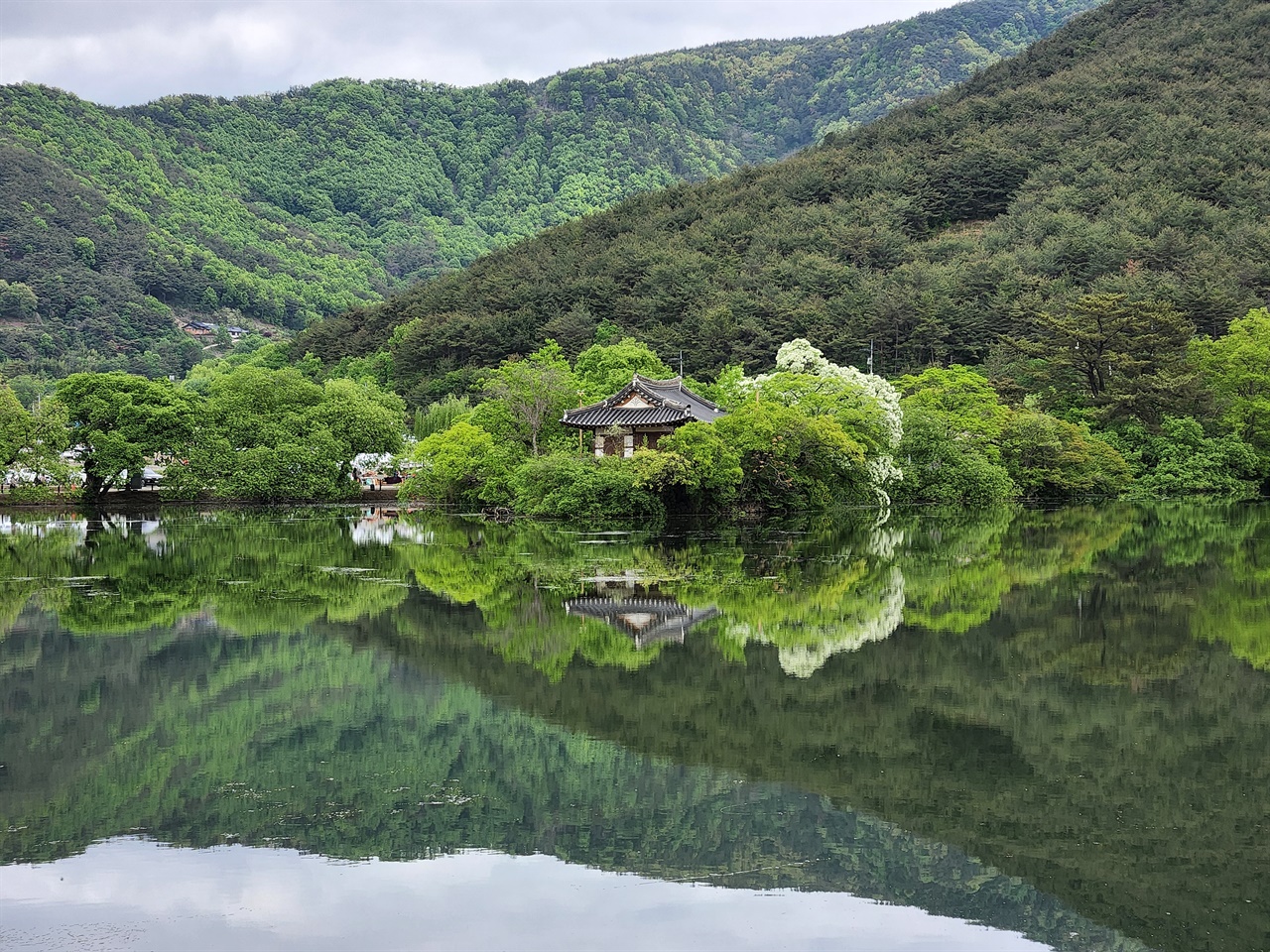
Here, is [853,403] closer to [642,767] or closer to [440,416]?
[440,416]

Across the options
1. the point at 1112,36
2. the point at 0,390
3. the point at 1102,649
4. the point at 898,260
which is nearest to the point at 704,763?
the point at 1102,649

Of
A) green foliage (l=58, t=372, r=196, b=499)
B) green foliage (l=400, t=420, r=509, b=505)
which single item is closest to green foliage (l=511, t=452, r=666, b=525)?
green foliage (l=400, t=420, r=509, b=505)

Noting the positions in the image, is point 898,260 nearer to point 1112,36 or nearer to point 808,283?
point 808,283

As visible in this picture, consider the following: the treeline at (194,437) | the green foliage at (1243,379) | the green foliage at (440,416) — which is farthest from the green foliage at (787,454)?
the green foliage at (440,416)

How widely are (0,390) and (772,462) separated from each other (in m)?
26.2

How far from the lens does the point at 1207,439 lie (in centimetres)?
4516

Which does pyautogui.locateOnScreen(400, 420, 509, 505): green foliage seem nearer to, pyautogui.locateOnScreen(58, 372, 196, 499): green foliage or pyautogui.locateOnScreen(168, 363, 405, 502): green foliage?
pyautogui.locateOnScreen(168, 363, 405, 502): green foliage

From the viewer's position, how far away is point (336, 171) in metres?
154

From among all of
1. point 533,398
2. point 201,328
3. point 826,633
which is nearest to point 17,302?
point 201,328

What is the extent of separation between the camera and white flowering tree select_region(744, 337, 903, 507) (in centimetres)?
3612

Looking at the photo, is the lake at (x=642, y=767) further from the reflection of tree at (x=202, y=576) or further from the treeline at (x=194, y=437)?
the treeline at (x=194, y=437)

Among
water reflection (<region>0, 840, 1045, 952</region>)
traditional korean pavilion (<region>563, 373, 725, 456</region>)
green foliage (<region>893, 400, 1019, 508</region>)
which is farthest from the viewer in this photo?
green foliage (<region>893, 400, 1019, 508</region>)

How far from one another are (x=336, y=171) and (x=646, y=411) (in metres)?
125

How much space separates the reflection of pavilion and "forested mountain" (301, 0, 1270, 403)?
36.5m
